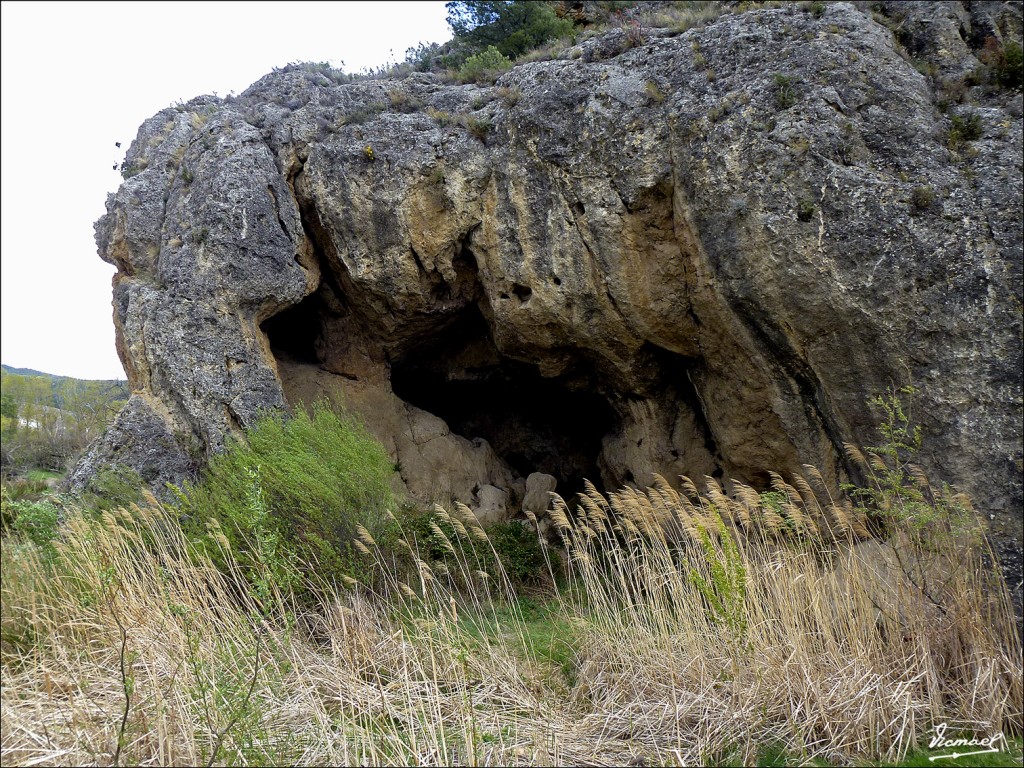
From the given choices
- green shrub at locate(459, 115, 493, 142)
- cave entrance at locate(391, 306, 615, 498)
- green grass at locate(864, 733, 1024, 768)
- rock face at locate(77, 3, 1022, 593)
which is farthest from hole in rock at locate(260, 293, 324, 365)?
green grass at locate(864, 733, 1024, 768)

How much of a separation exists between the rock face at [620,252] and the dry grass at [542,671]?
1.76 metres

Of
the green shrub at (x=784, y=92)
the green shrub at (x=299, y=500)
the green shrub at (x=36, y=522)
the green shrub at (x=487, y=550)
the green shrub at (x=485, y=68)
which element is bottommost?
the green shrub at (x=487, y=550)

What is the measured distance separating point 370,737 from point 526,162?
6447mm

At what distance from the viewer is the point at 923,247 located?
6.14 metres

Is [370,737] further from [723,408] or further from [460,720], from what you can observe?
[723,408]

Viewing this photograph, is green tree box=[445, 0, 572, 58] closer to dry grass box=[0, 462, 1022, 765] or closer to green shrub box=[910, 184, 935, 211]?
green shrub box=[910, 184, 935, 211]

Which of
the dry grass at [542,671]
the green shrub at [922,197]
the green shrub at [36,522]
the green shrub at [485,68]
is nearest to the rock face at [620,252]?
the green shrub at [922,197]

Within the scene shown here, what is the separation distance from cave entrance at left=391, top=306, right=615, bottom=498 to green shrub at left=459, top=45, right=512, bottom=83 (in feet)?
11.0

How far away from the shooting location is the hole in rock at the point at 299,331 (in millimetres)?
10203

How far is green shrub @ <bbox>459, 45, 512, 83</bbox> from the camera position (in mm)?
9508

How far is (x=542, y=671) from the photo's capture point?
204 inches

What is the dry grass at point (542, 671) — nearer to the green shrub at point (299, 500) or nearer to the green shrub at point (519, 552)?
the green shrub at point (299, 500)

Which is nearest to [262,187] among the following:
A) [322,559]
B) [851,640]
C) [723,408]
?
[322,559]

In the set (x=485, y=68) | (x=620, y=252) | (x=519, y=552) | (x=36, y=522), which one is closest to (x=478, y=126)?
(x=485, y=68)
